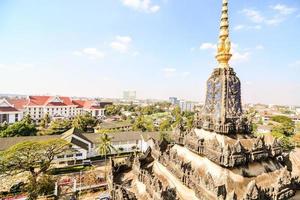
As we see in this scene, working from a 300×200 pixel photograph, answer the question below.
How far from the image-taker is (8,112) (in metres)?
72.2

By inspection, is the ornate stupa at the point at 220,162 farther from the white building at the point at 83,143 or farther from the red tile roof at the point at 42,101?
the red tile roof at the point at 42,101

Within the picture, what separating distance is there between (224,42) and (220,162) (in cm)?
880

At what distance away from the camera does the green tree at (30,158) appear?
2438 centimetres

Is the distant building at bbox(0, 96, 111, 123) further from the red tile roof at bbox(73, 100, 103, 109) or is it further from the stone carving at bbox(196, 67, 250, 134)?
the stone carving at bbox(196, 67, 250, 134)

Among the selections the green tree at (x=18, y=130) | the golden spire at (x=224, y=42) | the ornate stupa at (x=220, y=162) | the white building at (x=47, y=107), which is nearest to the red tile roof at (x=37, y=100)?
the white building at (x=47, y=107)

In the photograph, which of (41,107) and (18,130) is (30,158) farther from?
(41,107)

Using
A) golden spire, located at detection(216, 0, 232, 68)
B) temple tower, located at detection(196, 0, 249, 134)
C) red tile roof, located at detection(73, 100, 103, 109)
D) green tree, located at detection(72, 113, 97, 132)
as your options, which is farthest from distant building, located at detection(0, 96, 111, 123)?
golden spire, located at detection(216, 0, 232, 68)

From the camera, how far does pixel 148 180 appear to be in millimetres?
13367

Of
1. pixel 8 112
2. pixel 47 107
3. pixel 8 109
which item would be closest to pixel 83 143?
pixel 8 112

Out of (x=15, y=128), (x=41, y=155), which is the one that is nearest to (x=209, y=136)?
(x=41, y=155)

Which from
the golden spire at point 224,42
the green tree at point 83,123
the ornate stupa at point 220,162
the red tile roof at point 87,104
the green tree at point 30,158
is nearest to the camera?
the ornate stupa at point 220,162

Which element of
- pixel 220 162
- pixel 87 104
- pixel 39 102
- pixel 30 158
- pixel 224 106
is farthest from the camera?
pixel 87 104

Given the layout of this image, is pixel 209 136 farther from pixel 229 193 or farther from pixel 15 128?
pixel 15 128

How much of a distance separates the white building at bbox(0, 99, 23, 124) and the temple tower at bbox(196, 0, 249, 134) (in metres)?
79.2
